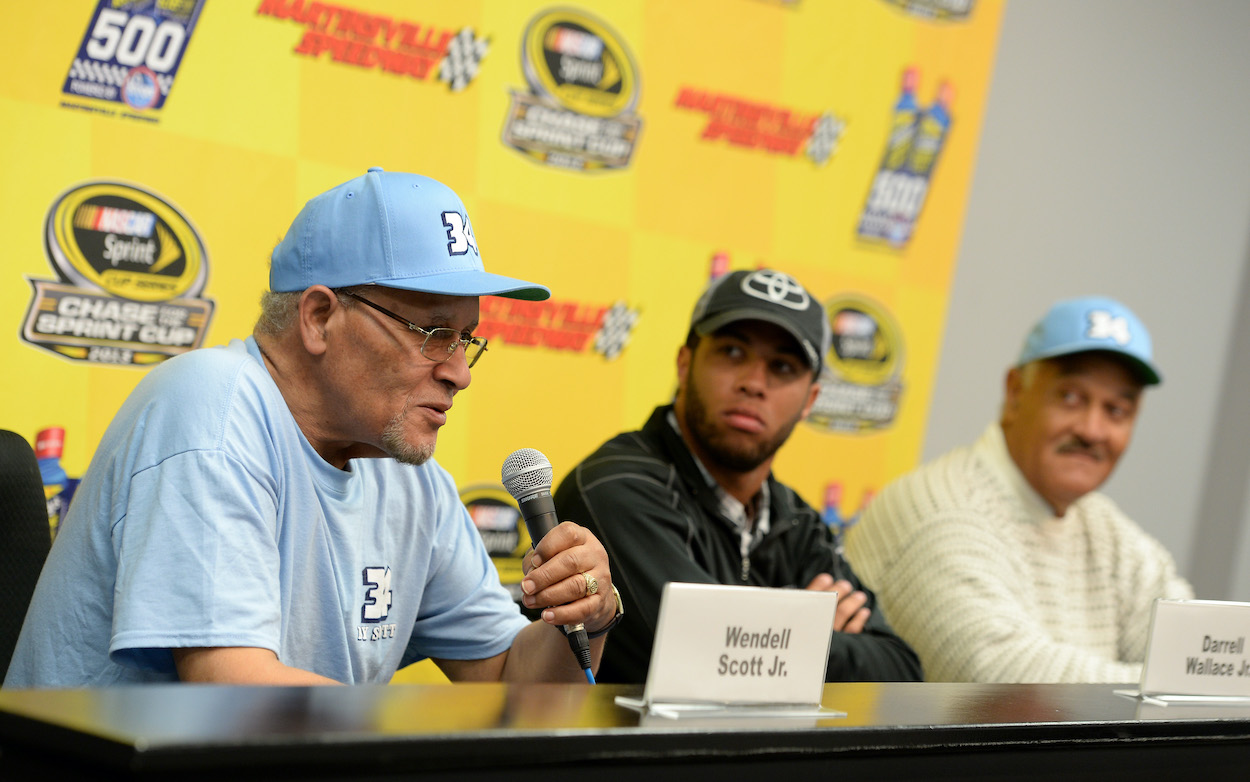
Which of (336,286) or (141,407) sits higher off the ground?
(336,286)

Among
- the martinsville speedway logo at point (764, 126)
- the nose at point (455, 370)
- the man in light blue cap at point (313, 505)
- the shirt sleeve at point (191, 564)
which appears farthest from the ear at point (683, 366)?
the shirt sleeve at point (191, 564)

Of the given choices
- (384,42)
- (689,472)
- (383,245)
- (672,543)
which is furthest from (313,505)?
(384,42)

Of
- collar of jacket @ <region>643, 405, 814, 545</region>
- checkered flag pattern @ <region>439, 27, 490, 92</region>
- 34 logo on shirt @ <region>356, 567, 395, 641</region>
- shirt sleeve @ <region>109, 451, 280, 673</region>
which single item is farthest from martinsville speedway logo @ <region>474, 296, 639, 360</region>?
shirt sleeve @ <region>109, 451, 280, 673</region>

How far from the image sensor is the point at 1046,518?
2.13m

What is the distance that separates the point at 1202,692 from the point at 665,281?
4.92ft

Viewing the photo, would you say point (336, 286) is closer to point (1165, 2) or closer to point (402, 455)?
point (402, 455)

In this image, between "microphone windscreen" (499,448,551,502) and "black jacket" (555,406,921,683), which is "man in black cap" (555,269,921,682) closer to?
"black jacket" (555,406,921,683)

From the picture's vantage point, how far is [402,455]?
4.03 feet

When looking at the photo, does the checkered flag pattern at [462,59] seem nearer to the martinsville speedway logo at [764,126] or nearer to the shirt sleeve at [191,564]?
the martinsville speedway logo at [764,126]

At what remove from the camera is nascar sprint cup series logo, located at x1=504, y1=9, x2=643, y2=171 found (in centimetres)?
229

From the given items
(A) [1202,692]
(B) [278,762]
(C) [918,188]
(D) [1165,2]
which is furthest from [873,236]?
(B) [278,762]

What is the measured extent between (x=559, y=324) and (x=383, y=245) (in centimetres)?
119

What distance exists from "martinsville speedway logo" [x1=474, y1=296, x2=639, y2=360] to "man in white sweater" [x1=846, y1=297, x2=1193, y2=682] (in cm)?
66

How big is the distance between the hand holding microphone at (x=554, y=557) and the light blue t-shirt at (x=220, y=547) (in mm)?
194
